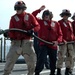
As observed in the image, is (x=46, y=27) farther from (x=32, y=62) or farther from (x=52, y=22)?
(x=32, y=62)

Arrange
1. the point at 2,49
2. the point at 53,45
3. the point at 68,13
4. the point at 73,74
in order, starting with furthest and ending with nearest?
the point at 2,49, the point at 73,74, the point at 68,13, the point at 53,45

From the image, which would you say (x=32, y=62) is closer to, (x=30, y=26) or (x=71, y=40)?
(x=30, y=26)

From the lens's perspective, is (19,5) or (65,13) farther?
(65,13)

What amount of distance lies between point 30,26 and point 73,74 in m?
3.92

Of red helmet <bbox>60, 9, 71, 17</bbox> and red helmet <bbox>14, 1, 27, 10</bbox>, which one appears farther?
red helmet <bbox>60, 9, 71, 17</bbox>

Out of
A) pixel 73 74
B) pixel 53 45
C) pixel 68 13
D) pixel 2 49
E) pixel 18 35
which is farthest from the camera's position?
pixel 2 49

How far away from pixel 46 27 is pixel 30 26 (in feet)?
4.98

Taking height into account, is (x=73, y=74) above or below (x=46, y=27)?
below

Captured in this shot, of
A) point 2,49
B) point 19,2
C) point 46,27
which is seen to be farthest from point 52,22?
point 2,49

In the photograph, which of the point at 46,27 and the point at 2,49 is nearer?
the point at 46,27

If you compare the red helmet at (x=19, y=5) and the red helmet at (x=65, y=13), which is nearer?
the red helmet at (x=19, y=5)

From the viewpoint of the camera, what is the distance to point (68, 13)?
12727 mm

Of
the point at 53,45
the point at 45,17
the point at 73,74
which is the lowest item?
the point at 73,74

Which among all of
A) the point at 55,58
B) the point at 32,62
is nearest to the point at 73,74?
the point at 55,58
